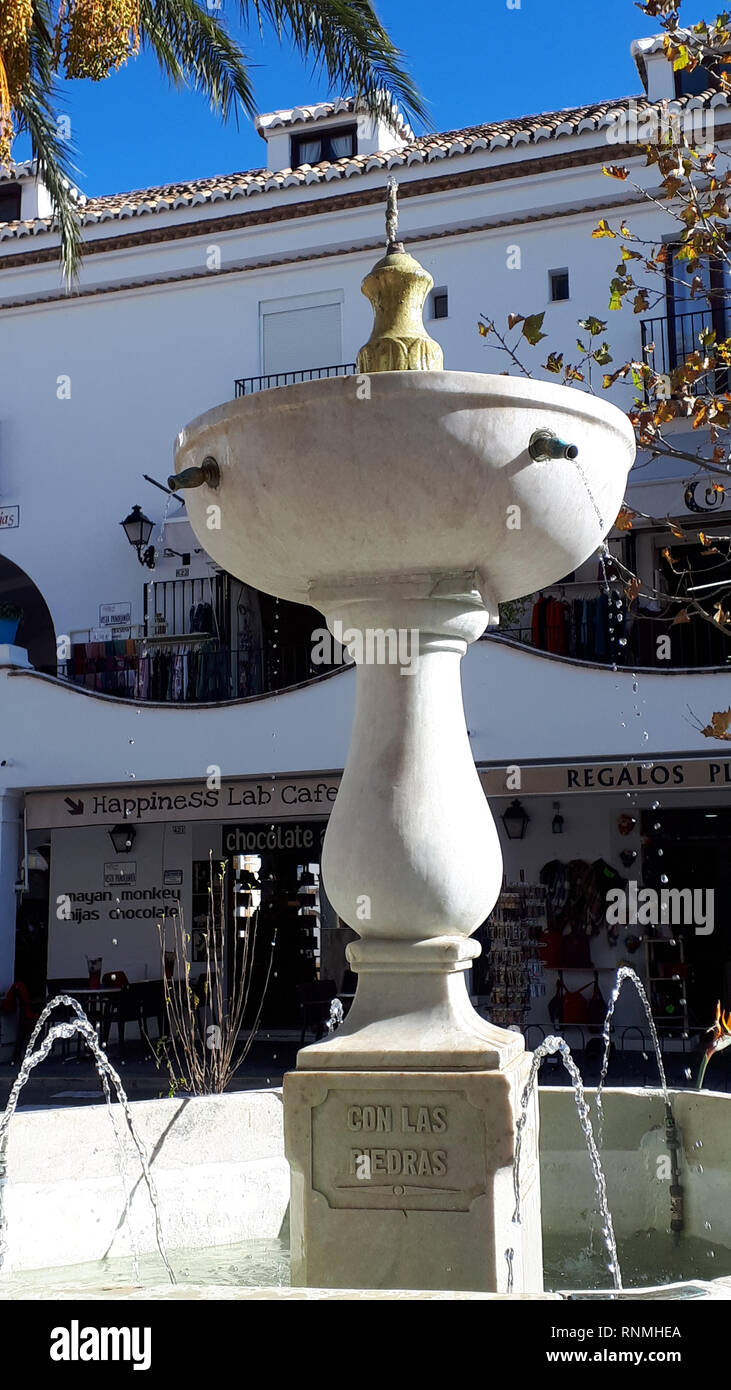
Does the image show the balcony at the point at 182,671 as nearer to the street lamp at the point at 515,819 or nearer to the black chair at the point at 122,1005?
the street lamp at the point at 515,819

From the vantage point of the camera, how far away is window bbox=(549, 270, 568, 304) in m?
18.0

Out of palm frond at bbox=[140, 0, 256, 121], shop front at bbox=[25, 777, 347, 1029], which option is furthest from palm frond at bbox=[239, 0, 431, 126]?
shop front at bbox=[25, 777, 347, 1029]

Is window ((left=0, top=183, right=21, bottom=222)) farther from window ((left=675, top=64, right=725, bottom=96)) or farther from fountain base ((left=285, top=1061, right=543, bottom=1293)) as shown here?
fountain base ((left=285, top=1061, right=543, bottom=1293))

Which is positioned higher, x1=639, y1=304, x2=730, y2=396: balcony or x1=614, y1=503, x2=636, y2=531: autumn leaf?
x1=639, y1=304, x2=730, y2=396: balcony

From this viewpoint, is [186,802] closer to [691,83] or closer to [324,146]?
[324,146]

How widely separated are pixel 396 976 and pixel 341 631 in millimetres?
1037

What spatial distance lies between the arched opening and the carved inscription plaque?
59.7 feet

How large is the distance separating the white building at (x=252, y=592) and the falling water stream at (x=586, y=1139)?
9318 mm

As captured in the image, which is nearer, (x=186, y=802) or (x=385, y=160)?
(x=186, y=802)

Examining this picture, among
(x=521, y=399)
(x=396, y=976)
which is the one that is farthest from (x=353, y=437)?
(x=396, y=976)

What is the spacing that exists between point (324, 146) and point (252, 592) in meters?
7.02

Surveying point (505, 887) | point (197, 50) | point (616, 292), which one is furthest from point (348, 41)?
point (505, 887)

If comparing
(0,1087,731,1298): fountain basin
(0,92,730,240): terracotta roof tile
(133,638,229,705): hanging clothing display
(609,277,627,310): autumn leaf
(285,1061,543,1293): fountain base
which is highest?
(0,92,730,240): terracotta roof tile

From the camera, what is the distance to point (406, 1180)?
3645 mm
